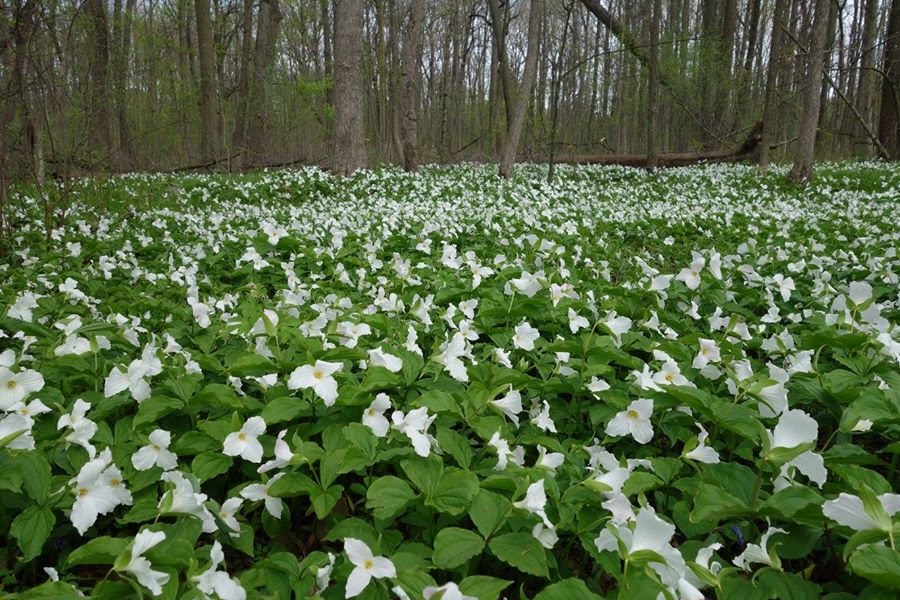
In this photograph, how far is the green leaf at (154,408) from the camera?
1725 millimetres

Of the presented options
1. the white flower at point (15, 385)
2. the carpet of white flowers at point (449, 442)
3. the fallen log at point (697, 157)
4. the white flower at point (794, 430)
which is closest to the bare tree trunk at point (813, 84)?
the fallen log at point (697, 157)

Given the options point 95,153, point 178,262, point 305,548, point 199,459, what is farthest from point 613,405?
point 95,153

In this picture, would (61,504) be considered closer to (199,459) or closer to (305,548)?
(199,459)

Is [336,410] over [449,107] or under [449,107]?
under

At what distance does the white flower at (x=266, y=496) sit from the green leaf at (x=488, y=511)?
0.50 metres

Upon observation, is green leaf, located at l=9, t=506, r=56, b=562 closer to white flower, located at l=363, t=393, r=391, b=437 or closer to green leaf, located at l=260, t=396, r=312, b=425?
green leaf, located at l=260, t=396, r=312, b=425

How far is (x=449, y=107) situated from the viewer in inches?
984

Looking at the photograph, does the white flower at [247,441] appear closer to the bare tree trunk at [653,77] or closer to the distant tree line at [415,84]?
the distant tree line at [415,84]

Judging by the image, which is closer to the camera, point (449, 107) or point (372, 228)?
point (372, 228)

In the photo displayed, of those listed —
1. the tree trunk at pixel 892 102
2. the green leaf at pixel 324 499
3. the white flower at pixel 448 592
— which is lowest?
the green leaf at pixel 324 499

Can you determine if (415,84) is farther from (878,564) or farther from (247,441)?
(878,564)

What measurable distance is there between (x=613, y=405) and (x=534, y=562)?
79cm

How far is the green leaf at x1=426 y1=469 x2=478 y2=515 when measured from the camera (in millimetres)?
1394

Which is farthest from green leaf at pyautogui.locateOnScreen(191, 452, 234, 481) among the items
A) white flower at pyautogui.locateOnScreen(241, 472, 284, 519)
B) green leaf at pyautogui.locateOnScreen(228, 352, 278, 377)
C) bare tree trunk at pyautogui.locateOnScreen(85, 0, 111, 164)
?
bare tree trunk at pyautogui.locateOnScreen(85, 0, 111, 164)
